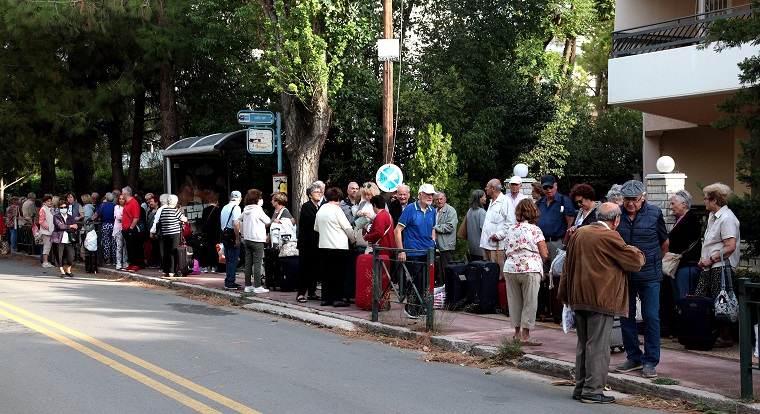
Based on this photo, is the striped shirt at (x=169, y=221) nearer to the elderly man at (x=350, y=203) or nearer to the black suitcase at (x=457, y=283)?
the elderly man at (x=350, y=203)

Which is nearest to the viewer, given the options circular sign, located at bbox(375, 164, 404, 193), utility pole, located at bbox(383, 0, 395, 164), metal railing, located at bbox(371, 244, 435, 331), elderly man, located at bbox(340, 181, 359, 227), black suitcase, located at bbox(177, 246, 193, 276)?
metal railing, located at bbox(371, 244, 435, 331)

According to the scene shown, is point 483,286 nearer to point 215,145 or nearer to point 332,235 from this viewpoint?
point 332,235

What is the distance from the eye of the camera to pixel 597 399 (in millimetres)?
7418

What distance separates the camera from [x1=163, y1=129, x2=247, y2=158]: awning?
19797 millimetres

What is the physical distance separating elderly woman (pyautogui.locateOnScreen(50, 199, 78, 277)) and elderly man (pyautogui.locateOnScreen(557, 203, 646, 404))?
1446cm

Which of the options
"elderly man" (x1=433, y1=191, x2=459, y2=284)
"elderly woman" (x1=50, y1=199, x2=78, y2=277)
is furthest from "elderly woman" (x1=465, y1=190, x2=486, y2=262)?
"elderly woman" (x1=50, y1=199, x2=78, y2=277)

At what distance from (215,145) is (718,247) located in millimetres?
13079

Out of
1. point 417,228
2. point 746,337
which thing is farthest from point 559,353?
point 417,228

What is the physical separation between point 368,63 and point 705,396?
18.9 meters

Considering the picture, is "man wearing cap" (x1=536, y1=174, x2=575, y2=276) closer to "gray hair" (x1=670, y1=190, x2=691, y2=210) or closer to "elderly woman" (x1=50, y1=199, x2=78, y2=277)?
"gray hair" (x1=670, y1=190, x2=691, y2=210)

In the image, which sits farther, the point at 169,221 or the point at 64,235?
the point at 64,235

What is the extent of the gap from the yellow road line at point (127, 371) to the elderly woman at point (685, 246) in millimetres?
6128

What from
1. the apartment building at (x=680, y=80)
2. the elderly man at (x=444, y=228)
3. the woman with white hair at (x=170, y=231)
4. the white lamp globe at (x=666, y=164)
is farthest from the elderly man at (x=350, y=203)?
the apartment building at (x=680, y=80)

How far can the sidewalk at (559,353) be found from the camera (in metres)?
7.54
